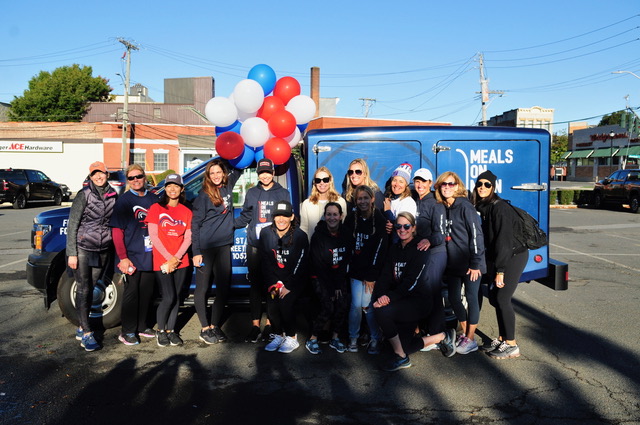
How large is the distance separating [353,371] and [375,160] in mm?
2271

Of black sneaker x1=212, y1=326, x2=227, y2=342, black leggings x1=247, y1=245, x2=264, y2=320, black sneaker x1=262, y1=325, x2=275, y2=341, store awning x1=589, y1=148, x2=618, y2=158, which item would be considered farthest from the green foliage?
store awning x1=589, y1=148, x2=618, y2=158

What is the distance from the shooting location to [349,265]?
16.2ft

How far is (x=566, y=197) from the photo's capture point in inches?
1034

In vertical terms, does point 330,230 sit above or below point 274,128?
below

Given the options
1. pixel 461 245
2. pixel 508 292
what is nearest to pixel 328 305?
pixel 461 245

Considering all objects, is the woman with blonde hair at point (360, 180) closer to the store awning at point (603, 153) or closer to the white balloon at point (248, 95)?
the white balloon at point (248, 95)

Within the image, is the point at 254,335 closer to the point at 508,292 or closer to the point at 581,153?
the point at 508,292

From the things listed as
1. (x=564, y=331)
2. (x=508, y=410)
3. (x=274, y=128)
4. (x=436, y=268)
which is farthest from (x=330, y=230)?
(x=564, y=331)

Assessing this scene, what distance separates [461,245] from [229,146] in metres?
2.56

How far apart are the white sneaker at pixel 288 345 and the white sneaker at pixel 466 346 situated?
62.0 inches

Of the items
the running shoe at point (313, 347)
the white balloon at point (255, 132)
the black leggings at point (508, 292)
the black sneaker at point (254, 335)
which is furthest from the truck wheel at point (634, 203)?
the black sneaker at point (254, 335)

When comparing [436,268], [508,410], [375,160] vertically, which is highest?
[375,160]

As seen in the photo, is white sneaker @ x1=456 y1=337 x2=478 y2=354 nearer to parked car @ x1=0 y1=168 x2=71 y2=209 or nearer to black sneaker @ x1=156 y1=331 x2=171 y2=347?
black sneaker @ x1=156 y1=331 x2=171 y2=347

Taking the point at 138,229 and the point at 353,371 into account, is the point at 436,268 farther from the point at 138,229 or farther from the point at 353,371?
the point at 138,229
